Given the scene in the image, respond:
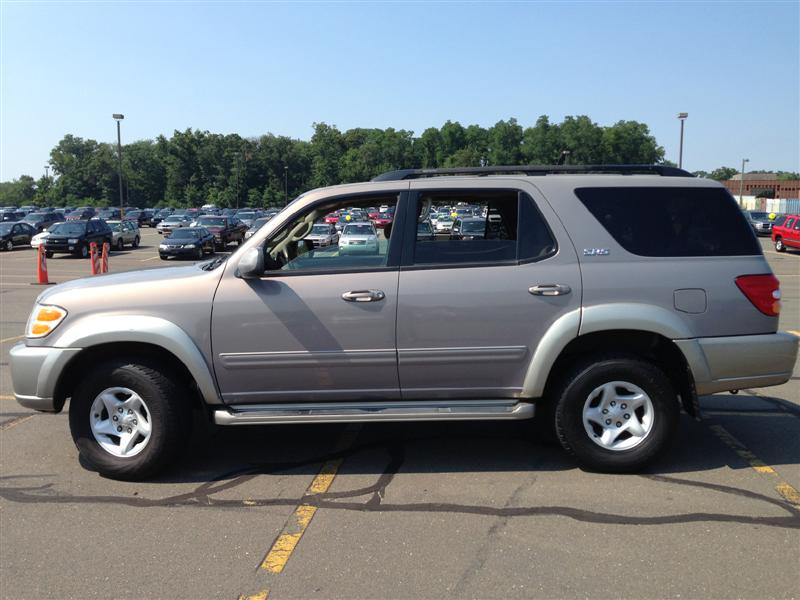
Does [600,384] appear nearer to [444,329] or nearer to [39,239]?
[444,329]

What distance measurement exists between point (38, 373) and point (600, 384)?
3.71 meters

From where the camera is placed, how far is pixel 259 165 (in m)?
109

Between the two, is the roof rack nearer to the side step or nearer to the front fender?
the side step

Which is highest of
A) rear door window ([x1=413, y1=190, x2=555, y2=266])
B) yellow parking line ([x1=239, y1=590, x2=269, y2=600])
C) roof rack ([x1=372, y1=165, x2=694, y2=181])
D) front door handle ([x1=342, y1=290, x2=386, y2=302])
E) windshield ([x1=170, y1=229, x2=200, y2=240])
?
roof rack ([x1=372, y1=165, x2=694, y2=181])

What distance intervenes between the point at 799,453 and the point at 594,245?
225cm

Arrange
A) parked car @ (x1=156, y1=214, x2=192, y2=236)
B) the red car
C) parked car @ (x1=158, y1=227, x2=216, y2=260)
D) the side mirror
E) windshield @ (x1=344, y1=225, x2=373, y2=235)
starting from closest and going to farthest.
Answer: the side mirror, windshield @ (x1=344, y1=225, x2=373, y2=235), parked car @ (x1=158, y1=227, x2=216, y2=260), the red car, parked car @ (x1=156, y1=214, x2=192, y2=236)

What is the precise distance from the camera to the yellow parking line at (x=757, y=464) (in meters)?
4.25

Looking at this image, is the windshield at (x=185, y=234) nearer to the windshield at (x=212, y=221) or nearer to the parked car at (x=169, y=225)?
the windshield at (x=212, y=221)

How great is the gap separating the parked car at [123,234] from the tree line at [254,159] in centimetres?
5867

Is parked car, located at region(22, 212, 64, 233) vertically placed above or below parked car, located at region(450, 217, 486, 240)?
below

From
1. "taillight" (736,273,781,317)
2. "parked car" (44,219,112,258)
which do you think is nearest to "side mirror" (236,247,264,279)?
"taillight" (736,273,781,317)

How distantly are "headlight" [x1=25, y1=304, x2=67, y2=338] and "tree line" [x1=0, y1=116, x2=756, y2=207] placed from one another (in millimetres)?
91986

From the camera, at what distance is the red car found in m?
30.7

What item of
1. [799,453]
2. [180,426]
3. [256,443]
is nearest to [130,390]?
[180,426]
